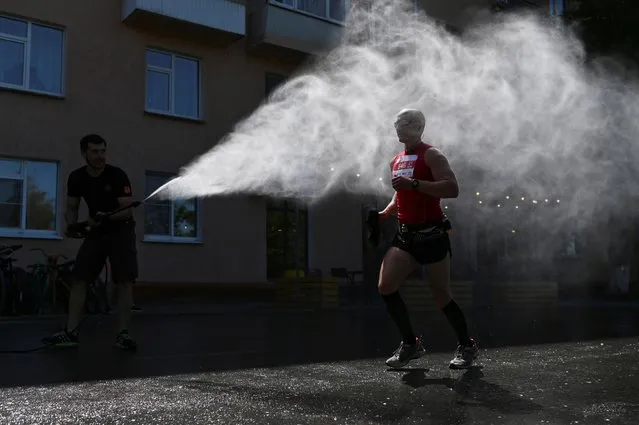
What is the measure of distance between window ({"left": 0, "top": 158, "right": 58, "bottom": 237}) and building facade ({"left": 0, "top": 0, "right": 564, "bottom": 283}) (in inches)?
0.9

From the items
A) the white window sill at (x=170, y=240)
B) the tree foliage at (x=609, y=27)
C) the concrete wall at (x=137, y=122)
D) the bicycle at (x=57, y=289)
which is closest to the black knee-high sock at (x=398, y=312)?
the bicycle at (x=57, y=289)

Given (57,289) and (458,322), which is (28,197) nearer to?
(57,289)

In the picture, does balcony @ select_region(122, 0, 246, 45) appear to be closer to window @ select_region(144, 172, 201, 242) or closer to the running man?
window @ select_region(144, 172, 201, 242)

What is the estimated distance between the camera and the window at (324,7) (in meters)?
20.6

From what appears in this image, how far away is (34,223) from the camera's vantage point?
16516mm

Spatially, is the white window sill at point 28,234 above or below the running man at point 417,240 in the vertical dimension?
above

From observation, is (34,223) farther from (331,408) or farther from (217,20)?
(331,408)

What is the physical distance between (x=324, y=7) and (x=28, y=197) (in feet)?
31.8

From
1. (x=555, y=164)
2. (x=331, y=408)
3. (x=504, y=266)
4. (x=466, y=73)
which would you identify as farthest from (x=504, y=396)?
(x=504, y=266)

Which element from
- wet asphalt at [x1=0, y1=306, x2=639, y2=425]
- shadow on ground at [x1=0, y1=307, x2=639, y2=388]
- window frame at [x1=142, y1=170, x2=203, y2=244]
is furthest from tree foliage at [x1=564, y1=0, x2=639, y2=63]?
wet asphalt at [x1=0, y1=306, x2=639, y2=425]

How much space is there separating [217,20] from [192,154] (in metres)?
3.40

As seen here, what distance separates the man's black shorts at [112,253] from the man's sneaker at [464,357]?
312cm

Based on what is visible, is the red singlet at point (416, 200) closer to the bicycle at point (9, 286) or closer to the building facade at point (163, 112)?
the bicycle at point (9, 286)

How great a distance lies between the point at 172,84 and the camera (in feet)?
61.9
